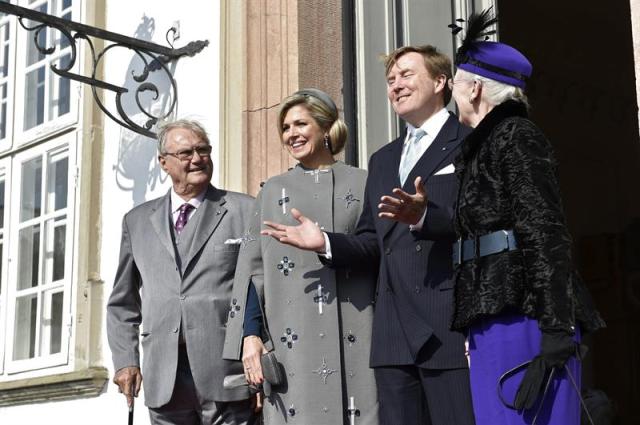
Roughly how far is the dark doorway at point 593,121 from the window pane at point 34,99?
3752 millimetres

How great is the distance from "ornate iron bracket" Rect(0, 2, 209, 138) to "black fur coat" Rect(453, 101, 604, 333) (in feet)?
11.2

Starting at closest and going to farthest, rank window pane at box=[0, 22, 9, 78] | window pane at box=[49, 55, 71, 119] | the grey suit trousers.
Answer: the grey suit trousers → window pane at box=[49, 55, 71, 119] → window pane at box=[0, 22, 9, 78]

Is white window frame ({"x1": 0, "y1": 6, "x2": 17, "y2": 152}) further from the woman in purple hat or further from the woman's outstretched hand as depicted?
the woman in purple hat

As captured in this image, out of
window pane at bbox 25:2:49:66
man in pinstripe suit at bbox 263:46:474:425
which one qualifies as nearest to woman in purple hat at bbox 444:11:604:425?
man in pinstripe suit at bbox 263:46:474:425

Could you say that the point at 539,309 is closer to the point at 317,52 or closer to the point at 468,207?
the point at 468,207

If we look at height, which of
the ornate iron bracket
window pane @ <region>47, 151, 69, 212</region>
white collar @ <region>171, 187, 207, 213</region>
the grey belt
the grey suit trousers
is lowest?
the grey suit trousers

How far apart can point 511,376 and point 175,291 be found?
1963 mm

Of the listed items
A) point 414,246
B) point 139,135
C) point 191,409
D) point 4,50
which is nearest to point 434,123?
point 414,246

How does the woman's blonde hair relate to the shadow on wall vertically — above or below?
below

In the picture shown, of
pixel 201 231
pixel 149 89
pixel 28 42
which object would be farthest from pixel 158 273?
pixel 28 42

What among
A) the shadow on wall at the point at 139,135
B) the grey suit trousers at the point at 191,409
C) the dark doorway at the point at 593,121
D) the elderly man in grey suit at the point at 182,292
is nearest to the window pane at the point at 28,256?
the shadow on wall at the point at 139,135

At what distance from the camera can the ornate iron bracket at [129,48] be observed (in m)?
6.75

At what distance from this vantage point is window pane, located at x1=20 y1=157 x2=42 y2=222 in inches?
336

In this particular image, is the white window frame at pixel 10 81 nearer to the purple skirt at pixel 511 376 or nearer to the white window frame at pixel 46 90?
the white window frame at pixel 46 90
